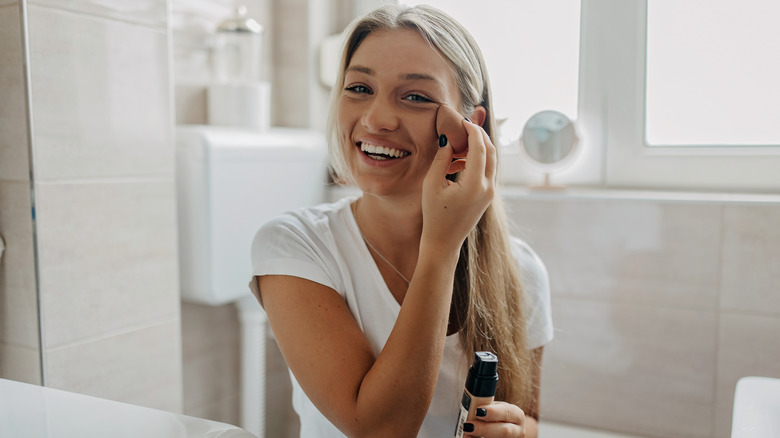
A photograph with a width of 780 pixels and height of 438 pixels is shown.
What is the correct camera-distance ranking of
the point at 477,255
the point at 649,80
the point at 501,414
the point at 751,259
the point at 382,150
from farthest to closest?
the point at 649,80 → the point at 751,259 → the point at 477,255 → the point at 382,150 → the point at 501,414

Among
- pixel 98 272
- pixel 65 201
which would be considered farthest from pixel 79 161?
pixel 98 272

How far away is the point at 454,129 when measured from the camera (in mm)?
612

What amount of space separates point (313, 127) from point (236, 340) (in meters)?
0.49

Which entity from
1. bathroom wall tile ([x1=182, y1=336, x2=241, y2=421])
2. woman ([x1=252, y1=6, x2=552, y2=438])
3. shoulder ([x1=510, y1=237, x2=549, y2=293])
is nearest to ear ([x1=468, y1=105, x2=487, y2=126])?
woman ([x1=252, y1=6, x2=552, y2=438])

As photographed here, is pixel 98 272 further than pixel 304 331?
Yes

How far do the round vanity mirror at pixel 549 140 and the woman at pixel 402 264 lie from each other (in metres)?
0.40

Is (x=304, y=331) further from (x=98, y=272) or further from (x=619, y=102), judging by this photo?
(x=619, y=102)

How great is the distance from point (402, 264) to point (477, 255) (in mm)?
95

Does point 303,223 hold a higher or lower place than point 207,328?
higher

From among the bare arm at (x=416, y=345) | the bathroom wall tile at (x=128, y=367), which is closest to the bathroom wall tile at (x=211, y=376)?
the bathroom wall tile at (x=128, y=367)

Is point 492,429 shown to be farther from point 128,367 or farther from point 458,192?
point 128,367

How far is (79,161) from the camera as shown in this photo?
79 cm

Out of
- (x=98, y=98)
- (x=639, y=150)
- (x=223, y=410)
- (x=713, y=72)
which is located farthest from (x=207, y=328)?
(x=713, y=72)

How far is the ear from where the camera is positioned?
722 mm
